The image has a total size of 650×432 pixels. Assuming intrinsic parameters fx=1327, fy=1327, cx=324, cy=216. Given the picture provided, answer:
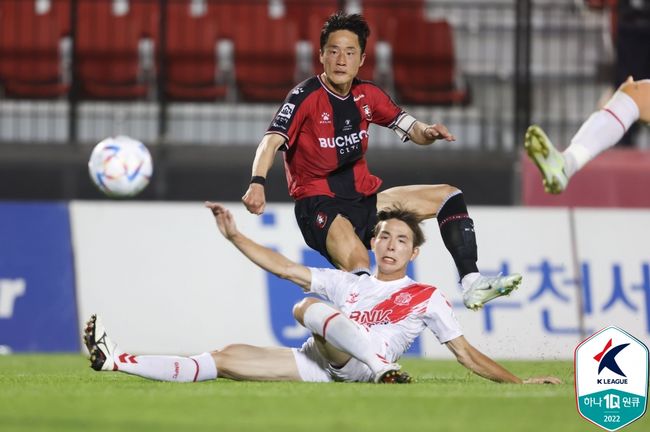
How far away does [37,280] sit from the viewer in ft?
38.2

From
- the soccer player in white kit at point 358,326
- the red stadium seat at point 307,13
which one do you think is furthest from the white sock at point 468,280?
the red stadium seat at point 307,13

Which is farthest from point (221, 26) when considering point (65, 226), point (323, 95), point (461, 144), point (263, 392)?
point (263, 392)

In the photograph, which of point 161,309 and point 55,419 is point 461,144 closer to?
point 161,309

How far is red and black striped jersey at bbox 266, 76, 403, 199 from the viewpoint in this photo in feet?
26.9

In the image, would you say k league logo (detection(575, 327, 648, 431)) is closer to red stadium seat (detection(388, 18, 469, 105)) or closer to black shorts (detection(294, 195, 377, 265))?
black shorts (detection(294, 195, 377, 265))

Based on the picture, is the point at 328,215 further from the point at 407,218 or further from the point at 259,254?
the point at 259,254

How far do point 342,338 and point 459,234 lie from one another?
1551mm

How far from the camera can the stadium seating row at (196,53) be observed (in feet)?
48.5

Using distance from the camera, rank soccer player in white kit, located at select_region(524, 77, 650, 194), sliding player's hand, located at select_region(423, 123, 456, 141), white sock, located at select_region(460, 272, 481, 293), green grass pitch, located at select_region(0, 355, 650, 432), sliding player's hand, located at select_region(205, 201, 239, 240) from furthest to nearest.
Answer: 1. sliding player's hand, located at select_region(423, 123, 456, 141)
2. white sock, located at select_region(460, 272, 481, 293)
3. sliding player's hand, located at select_region(205, 201, 239, 240)
4. soccer player in white kit, located at select_region(524, 77, 650, 194)
5. green grass pitch, located at select_region(0, 355, 650, 432)

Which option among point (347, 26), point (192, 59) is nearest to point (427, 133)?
point (347, 26)

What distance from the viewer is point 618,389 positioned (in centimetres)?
649

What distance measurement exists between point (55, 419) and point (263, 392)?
135cm

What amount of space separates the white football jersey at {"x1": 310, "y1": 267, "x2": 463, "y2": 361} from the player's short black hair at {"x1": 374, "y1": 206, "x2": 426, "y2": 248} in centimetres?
27

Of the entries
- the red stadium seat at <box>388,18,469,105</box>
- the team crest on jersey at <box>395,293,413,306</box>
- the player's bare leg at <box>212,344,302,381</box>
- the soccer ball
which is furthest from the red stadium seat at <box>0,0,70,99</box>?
the team crest on jersey at <box>395,293,413,306</box>
